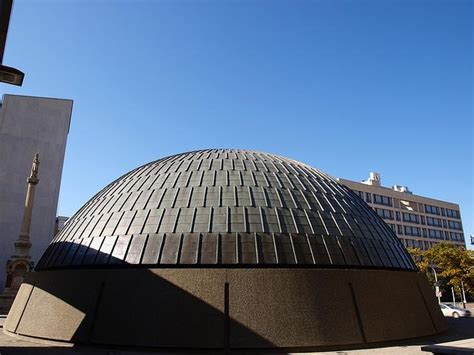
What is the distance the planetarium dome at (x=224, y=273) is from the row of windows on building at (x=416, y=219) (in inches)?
3000

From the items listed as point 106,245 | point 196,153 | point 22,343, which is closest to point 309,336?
point 106,245

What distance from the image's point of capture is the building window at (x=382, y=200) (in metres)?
94.1

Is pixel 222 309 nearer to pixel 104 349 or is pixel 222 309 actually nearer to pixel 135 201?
pixel 104 349

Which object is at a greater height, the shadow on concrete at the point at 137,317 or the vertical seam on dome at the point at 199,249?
the vertical seam on dome at the point at 199,249

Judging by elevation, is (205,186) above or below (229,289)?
above

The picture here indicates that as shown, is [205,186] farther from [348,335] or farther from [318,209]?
[348,335]

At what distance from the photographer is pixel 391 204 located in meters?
96.8

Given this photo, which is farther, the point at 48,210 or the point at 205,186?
the point at 48,210

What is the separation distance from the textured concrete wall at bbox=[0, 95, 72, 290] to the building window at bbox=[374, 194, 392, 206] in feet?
242

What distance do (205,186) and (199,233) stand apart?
→ 363 cm

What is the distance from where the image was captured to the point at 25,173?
63.5m

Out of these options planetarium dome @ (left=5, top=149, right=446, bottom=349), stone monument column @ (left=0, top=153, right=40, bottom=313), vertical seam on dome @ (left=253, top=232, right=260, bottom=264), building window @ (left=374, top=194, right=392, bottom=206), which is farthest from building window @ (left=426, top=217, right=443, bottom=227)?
vertical seam on dome @ (left=253, top=232, right=260, bottom=264)

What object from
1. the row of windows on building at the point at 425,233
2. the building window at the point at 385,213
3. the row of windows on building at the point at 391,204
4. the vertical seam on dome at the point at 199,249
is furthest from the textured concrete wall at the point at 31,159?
the row of windows on building at the point at 425,233

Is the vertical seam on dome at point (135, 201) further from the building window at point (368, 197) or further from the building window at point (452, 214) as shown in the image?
the building window at point (452, 214)
